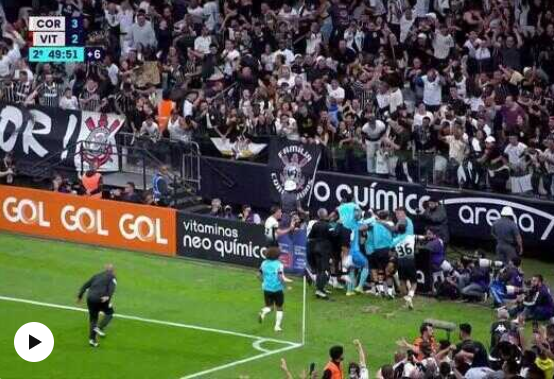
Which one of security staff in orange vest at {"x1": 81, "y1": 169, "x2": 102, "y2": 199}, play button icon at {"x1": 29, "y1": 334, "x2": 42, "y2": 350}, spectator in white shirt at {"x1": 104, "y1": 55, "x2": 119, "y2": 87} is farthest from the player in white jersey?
spectator in white shirt at {"x1": 104, "y1": 55, "x2": 119, "y2": 87}

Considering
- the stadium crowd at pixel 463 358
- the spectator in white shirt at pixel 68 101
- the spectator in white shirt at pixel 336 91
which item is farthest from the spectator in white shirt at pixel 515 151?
the spectator in white shirt at pixel 68 101

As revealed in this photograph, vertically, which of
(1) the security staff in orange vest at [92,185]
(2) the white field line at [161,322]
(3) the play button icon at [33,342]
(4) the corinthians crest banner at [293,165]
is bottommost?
(3) the play button icon at [33,342]

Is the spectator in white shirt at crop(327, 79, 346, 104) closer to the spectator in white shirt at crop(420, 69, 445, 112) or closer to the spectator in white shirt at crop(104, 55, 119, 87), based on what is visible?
the spectator in white shirt at crop(420, 69, 445, 112)

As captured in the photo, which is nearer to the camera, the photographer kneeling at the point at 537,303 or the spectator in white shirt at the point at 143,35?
the photographer kneeling at the point at 537,303

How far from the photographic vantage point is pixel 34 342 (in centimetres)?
3338

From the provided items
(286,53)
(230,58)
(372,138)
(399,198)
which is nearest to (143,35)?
(230,58)

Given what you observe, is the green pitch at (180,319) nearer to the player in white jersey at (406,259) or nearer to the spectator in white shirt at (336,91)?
the player in white jersey at (406,259)

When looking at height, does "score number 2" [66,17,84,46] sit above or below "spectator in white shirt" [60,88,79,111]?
above

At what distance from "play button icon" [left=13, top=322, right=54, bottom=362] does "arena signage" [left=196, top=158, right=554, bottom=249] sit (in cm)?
816

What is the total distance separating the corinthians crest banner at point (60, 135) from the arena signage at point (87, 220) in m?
1.57

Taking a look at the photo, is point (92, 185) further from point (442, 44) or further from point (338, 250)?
point (442, 44)

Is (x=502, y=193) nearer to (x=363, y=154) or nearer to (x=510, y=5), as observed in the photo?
(x=363, y=154)

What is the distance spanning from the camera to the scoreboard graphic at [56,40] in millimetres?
37438

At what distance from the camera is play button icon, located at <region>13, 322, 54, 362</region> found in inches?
1267
